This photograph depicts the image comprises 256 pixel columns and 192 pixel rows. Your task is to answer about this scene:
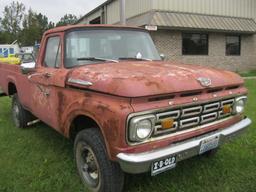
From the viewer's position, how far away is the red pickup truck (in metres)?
3.01

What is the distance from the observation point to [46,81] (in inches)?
179

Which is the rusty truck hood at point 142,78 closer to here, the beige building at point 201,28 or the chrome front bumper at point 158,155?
the chrome front bumper at point 158,155

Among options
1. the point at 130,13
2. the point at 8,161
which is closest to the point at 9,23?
the point at 130,13

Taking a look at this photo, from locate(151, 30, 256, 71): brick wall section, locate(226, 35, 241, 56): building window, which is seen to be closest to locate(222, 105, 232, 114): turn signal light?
locate(151, 30, 256, 71): brick wall section

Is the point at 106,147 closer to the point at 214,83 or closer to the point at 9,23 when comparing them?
the point at 214,83

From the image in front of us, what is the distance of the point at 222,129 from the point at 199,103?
1.99ft

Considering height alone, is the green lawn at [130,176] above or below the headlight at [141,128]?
below

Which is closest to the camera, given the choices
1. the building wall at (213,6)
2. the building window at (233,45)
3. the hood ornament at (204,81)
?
the hood ornament at (204,81)

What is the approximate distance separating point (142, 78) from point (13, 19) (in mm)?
63789

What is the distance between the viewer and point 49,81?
174 inches

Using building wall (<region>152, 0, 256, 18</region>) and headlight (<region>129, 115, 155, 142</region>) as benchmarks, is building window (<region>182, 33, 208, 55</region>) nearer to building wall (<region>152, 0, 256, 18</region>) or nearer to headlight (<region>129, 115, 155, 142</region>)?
building wall (<region>152, 0, 256, 18</region>)

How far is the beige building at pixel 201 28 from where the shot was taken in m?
17.5

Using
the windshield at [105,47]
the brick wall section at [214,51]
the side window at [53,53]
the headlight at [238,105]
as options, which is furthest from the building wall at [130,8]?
the headlight at [238,105]

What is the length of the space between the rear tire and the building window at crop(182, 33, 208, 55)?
1349 centimetres
